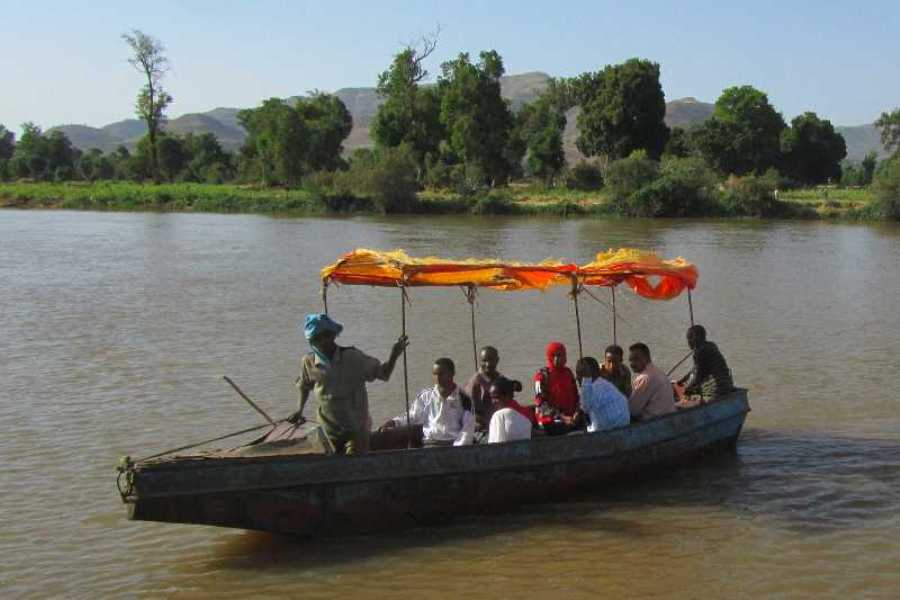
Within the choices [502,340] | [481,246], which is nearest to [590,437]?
[502,340]

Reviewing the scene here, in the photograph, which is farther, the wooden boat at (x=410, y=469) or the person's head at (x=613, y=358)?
the person's head at (x=613, y=358)

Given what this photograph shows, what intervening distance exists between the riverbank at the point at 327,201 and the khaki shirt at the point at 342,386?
4428 cm

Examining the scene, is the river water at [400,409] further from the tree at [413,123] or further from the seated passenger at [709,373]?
the tree at [413,123]

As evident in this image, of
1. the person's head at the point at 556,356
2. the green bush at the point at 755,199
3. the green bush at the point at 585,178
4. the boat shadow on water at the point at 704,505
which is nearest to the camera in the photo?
the boat shadow on water at the point at 704,505

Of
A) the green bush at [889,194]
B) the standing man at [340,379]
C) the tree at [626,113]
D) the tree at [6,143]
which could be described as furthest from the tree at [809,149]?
the tree at [6,143]

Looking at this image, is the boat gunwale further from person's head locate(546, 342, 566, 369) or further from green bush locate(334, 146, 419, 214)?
green bush locate(334, 146, 419, 214)

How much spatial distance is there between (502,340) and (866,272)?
14.7m

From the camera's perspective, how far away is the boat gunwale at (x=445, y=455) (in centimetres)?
709

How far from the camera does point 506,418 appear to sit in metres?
8.42

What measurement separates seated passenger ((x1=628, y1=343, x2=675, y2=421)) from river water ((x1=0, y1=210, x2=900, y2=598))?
27.1 inches

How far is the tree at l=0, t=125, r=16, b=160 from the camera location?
357ft

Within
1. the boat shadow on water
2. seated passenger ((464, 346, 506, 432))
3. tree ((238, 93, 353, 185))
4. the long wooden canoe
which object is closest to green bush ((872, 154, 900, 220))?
tree ((238, 93, 353, 185))

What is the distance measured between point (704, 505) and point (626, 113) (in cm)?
5589

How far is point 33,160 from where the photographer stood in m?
86.6
